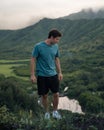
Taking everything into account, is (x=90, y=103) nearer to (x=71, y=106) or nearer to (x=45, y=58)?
(x=71, y=106)

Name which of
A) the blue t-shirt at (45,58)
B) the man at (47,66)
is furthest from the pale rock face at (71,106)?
the blue t-shirt at (45,58)

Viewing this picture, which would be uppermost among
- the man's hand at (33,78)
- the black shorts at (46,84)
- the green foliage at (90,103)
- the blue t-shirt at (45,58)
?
the blue t-shirt at (45,58)

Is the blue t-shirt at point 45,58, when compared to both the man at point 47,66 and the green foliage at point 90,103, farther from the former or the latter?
the green foliage at point 90,103

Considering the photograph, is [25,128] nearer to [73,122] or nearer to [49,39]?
[73,122]

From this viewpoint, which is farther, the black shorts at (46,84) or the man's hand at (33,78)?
the black shorts at (46,84)

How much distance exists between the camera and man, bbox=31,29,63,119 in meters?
9.46

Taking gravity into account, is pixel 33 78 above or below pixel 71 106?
above

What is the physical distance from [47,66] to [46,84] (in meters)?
0.48

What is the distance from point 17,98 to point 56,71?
42.1 meters

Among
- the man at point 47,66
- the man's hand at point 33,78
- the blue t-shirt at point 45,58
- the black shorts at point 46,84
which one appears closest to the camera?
the man's hand at point 33,78

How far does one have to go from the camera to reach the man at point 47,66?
946 cm

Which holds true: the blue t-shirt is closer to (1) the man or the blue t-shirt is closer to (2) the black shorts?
(1) the man

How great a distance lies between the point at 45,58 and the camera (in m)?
9.62

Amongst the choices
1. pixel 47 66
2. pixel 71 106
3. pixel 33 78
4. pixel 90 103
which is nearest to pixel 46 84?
pixel 47 66
